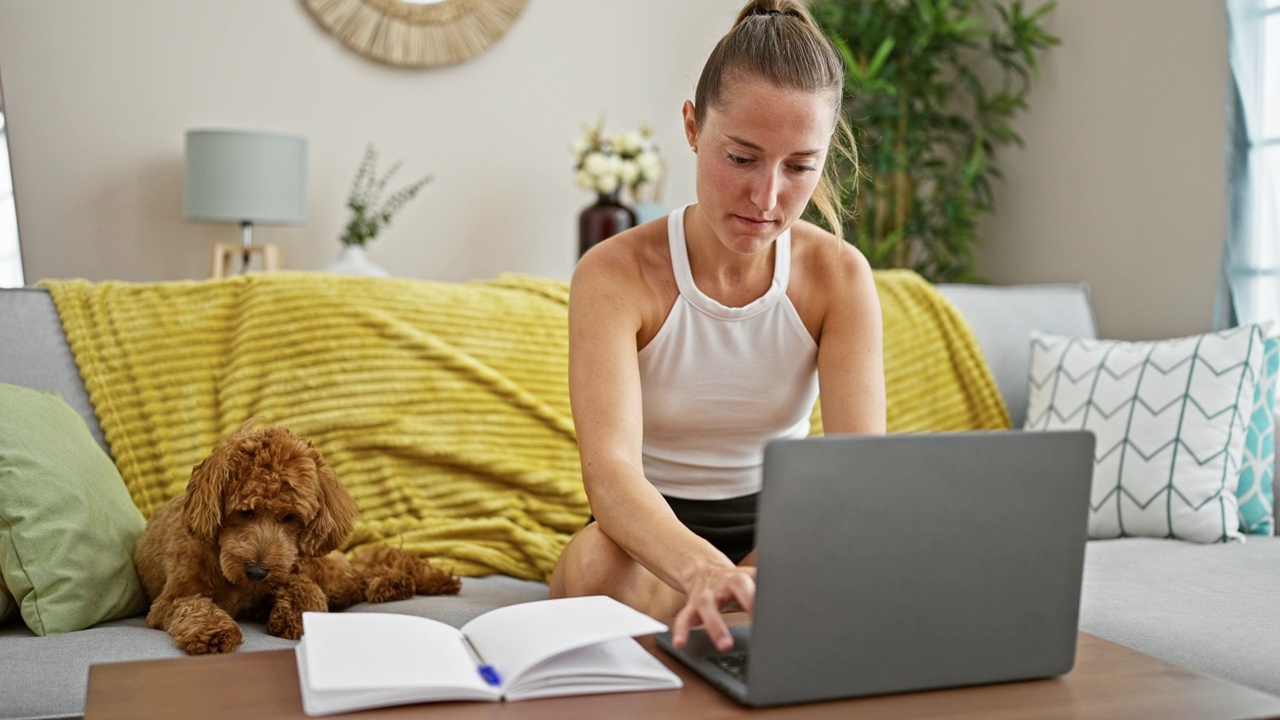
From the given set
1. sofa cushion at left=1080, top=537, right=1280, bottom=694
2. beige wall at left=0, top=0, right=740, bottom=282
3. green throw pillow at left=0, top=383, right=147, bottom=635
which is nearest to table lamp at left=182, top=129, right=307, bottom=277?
beige wall at left=0, top=0, right=740, bottom=282

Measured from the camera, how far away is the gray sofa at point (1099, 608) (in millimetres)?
1312

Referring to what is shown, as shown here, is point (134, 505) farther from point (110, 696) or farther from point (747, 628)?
point (747, 628)

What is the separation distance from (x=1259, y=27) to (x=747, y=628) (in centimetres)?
231

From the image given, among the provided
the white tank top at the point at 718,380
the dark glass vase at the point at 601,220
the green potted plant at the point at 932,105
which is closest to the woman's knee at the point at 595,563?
the white tank top at the point at 718,380

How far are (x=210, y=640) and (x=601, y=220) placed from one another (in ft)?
7.33

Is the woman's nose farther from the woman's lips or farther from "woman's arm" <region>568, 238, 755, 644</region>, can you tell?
"woman's arm" <region>568, 238, 755, 644</region>

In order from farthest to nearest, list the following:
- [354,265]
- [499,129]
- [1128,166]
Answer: [499,129]
[354,265]
[1128,166]

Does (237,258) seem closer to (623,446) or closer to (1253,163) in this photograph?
(623,446)

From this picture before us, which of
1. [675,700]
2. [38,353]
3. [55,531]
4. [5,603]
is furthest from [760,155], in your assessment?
[38,353]

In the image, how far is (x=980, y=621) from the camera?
0.94 m

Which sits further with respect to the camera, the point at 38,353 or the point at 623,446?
the point at 38,353

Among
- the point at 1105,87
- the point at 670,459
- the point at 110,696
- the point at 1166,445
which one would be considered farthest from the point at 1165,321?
the point at 110,696

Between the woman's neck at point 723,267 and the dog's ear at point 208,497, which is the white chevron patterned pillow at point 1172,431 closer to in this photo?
the woman's neck at point 723,267

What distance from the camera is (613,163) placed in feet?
11.2
